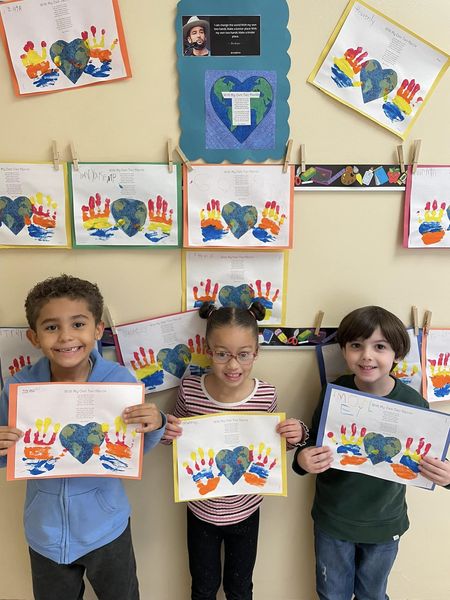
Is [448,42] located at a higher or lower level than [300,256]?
higher

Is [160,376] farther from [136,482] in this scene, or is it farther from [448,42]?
[448,42]

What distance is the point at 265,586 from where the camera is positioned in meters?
1.55

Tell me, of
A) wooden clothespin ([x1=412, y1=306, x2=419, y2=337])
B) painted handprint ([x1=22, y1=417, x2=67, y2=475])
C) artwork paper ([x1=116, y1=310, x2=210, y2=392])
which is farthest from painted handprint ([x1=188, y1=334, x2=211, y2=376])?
wooden clothespin ([x1=412, y1=306, x2=419, y2=337])

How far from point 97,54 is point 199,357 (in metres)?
0.89

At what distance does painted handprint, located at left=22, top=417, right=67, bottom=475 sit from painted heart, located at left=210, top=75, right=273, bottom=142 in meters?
0.91

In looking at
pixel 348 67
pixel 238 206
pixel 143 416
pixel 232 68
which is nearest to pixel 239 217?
pixel 238 206

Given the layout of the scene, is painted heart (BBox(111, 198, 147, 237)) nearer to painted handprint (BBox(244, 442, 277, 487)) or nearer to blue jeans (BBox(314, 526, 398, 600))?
painted handprint (BBox(244, 442, 277, 487))

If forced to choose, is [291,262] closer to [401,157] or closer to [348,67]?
[401,157]

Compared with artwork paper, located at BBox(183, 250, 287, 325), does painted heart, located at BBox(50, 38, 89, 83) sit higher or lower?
higher

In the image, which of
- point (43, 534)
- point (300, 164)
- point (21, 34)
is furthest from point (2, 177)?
point (43, 534)

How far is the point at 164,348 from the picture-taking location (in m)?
1.35

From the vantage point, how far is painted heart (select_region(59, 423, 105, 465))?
112cm

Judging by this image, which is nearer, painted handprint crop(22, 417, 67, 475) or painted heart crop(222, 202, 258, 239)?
painted handprint crop(22, 417, 67, 475)

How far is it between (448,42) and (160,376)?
48.9 inches
